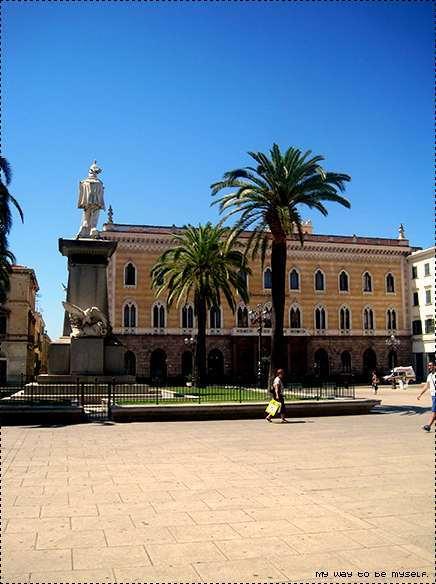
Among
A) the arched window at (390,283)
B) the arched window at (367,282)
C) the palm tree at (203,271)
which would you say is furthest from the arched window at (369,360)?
the palm tree at (203,271)

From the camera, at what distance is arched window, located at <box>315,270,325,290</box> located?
60.8 m

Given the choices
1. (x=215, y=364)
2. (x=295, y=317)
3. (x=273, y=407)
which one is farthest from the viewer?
(x=295, y=317)

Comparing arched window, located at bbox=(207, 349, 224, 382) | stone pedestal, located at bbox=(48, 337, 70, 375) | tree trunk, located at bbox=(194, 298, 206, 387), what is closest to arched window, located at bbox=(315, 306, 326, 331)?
arched window, located at bbox=(207, 349, 224, 382)

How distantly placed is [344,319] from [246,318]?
33.0ft

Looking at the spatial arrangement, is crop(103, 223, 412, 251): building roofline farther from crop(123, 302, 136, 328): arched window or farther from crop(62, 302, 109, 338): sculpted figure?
crop(62, 302, 109, 338): sculpted figure

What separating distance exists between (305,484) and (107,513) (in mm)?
3209

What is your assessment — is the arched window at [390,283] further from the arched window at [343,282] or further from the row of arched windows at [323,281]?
the arched window at [343,282]

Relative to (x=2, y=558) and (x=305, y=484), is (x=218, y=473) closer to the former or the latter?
(x=305, y=484)

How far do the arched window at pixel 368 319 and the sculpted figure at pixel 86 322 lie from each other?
4207cm

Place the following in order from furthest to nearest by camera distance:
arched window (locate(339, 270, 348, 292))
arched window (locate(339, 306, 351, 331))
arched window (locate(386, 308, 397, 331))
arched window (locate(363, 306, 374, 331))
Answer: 1. arched window (locate(386, 308, 397, 331))
2. arched window (locate(363, 306, 374, 331))
3. arched window (locate(339, 270, 348, 292))
4. arched window (locate(339, 306, 351, 331))

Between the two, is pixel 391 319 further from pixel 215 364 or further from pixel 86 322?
pixel 86 322

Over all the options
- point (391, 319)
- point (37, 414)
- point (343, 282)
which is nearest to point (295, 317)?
point (343, 282)

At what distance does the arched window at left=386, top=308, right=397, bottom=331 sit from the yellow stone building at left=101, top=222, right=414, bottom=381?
100mm

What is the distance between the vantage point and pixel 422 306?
62219 millimetres
